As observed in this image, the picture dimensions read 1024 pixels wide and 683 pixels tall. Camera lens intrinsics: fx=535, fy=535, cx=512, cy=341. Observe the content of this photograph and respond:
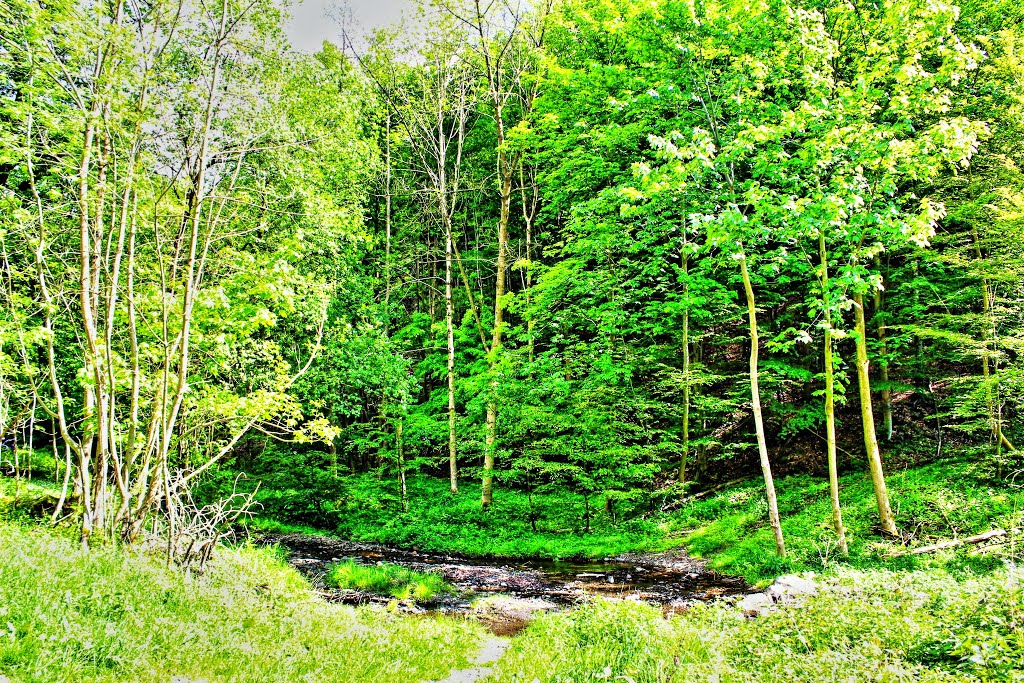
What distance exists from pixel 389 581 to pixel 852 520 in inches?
344

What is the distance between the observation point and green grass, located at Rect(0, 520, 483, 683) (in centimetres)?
382

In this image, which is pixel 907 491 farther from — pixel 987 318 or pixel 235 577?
pixel 235 577

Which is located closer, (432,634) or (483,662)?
(483,662)

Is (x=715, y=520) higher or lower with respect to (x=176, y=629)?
lower

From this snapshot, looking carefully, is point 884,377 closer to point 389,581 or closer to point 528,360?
point 528,360

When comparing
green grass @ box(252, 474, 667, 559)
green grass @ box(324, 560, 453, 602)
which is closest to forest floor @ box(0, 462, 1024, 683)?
green grass @ box(324, 560, 453, 602)

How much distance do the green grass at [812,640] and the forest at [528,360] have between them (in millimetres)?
45

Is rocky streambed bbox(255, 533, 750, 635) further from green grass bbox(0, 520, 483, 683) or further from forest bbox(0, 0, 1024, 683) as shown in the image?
green grass bbox(0, 520, 483, 683)

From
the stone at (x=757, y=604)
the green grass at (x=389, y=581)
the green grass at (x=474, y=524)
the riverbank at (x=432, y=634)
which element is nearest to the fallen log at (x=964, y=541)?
the riverbank at (x=432, y=634)

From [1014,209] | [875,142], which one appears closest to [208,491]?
[875,142]

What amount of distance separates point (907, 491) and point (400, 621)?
9.92 m

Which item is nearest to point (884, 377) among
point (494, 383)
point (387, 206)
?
point (494, 383)

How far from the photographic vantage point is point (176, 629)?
4617 mm

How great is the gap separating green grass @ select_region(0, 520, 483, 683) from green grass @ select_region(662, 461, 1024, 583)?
602cm
